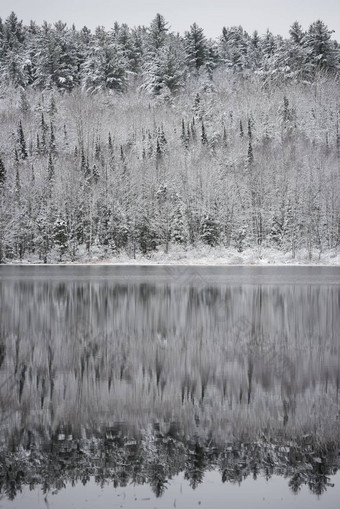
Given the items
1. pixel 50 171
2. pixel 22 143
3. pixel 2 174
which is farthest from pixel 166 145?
pixel 2 174

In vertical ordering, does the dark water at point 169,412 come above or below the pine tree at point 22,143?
below

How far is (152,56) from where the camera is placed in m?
136

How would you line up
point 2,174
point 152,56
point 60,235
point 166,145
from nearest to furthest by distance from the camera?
point 60,235 < point 2,174 < point 166,145 < point 152,56

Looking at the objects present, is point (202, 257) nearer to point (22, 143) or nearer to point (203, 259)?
point (203, 259)

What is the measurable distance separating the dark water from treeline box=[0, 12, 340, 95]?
107 meters

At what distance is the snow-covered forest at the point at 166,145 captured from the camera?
78.6 metres

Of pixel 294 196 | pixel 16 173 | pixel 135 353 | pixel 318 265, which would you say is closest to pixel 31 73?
pixel 16 173

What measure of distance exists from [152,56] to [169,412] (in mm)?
135110

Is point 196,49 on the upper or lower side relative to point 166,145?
upper

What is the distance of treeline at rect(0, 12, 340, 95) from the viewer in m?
121

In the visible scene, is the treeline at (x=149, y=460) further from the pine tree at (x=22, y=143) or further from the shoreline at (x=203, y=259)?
the pine tree at (x=22, y=143)

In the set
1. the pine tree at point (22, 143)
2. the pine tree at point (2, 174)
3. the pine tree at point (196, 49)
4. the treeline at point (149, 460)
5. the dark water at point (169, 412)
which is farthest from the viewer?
the pine tree at point (196, 49)

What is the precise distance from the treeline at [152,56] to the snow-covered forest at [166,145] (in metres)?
0.43

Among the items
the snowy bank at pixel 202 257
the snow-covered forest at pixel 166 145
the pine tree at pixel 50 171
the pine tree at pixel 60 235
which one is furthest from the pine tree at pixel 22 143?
the pine tree at pixel 60 235
